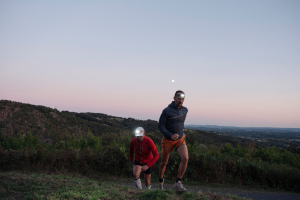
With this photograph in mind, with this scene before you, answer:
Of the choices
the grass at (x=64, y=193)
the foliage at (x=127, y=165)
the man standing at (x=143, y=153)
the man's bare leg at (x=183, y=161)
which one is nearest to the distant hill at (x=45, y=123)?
the foliage at (x=127, y=165)

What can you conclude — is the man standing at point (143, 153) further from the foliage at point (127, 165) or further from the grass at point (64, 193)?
the foliage at point (127, 165)

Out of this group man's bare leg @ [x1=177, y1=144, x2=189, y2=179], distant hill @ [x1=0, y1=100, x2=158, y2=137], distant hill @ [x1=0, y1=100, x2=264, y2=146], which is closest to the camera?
man's bare leg @ [x1=177, y1=144, x2=189, y2=179]

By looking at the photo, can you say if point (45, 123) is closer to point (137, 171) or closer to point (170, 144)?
point (137, 171)

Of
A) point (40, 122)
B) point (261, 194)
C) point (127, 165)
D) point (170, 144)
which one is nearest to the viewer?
point (170, 144)

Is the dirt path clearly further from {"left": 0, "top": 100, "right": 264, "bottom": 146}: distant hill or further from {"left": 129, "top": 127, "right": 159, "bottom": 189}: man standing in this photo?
{"left": 0, "top": 100, "right": 264, "bottom": 146}: distant hill

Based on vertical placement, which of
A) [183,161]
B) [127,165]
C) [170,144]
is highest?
[170,144]

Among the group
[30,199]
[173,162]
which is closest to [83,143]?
[173,162]

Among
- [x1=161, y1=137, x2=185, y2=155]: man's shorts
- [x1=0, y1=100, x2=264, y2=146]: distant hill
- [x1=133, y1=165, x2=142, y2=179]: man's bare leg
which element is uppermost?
[x1=161, y1=137, x2=185, y2=155]: man's shorts

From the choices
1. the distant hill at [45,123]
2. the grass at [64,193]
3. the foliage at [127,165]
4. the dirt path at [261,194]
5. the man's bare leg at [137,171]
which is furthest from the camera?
the distant hill at [45,123]

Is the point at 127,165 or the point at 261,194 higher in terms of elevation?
the point at 127,165

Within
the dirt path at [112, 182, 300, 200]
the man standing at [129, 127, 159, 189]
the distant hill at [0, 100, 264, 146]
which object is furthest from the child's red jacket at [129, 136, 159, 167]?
the distant hill at [0, 100, 264, 146]

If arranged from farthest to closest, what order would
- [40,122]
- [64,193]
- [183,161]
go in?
[40,122] < [183,161] < [64,193]

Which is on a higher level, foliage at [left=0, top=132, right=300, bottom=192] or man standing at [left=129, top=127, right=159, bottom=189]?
man standing at [left=129, top=127, right=159, bottom=189]

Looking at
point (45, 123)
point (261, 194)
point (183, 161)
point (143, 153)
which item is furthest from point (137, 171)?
point (45, 123)
